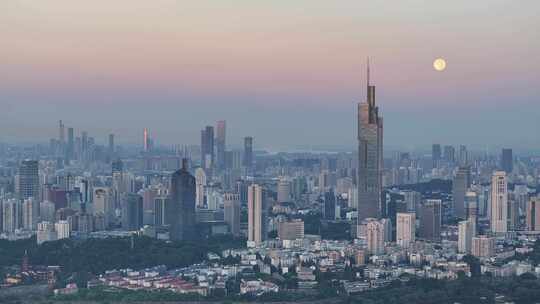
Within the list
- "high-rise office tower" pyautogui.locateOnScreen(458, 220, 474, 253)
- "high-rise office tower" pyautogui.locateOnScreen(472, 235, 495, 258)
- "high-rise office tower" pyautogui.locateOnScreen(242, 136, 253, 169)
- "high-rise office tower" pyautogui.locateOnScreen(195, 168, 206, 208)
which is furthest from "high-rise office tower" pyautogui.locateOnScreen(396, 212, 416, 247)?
"high-rise office tower" pyautogui.locateOnScreen(242, 136, 253, 169)

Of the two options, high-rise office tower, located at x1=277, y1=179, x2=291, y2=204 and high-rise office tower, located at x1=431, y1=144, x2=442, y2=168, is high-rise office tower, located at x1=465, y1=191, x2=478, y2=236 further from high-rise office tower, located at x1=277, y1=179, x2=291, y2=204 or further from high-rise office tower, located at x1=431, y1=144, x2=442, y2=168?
high-rise office tower, located at x1=431, y1=144, x2=442, y2=168

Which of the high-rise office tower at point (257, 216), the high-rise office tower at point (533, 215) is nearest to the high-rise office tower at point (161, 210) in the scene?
the high-rise office tower at point (257, 216)

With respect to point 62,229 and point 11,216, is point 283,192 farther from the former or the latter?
point 62,229

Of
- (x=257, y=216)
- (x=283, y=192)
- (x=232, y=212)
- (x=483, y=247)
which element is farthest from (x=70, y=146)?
(x=483, y=247)

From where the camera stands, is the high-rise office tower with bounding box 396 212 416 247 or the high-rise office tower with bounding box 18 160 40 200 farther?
the high-rise office tower with bounding box 18 160 40 200

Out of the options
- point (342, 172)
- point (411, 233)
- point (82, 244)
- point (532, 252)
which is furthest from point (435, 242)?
point (342, 172)

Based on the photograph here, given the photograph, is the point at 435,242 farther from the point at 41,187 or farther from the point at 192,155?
the point at 192,155
